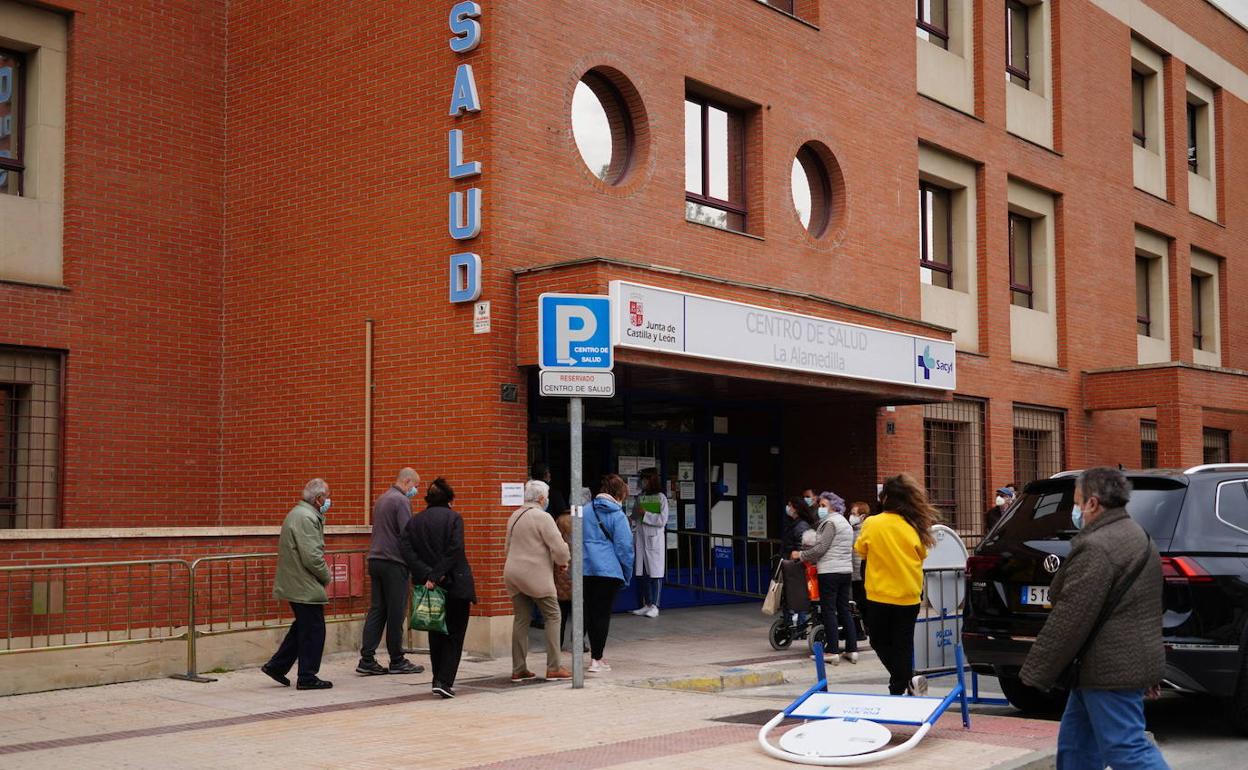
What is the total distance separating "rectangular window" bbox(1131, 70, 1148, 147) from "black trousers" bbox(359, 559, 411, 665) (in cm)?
2020

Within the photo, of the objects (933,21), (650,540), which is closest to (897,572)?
(650,540)

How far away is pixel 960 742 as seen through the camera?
830 centimetres

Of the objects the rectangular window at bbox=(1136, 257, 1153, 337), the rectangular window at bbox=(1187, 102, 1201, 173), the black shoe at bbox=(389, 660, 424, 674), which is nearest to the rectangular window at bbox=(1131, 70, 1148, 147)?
the rectangular window at bbox=(1187, 102, 1201, 173)

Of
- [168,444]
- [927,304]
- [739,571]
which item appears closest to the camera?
[168,444]

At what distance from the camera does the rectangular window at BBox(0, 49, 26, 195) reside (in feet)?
47.6

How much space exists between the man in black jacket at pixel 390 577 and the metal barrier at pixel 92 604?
1.60m

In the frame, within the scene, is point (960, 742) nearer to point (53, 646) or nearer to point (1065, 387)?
point (53, 646)

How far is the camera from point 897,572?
920cm

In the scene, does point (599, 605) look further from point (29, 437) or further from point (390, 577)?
point (29, 437)

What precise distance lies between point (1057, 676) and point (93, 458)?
1128 centimetres

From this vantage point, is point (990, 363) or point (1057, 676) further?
point (990, 363)

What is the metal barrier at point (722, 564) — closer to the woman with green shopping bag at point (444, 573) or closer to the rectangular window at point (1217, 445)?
the woman with green shopping bag at point (444, 573)

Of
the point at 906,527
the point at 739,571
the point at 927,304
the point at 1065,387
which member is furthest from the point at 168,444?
the point at 1065,387

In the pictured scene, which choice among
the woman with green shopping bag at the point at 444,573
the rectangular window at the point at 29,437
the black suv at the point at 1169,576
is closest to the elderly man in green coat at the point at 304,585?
the woman with green shopping bag at the point at 444,573
